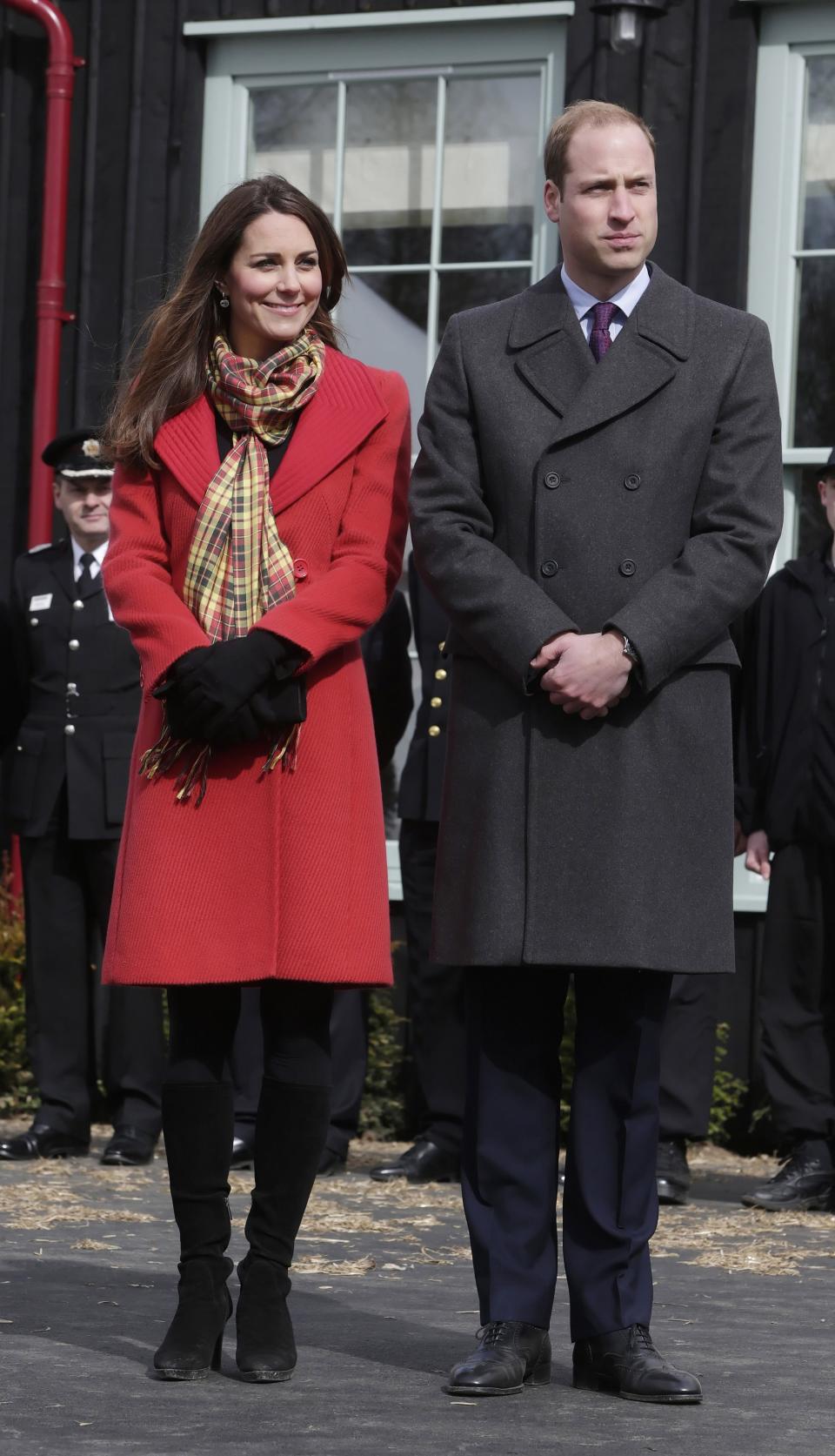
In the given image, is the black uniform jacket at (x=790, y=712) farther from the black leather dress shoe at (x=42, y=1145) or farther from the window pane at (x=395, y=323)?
the window pane at (x=395, y=323)

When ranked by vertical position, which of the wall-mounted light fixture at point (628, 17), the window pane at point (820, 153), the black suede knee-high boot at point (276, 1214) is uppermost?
the wall-mounted light fixture at point (628, 17)

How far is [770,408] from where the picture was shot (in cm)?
378

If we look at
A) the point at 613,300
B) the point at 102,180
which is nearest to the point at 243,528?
the point at 613,300

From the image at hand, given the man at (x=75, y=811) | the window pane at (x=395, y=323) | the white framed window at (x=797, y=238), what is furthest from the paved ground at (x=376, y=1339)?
the window pane at (x=395, y=323)

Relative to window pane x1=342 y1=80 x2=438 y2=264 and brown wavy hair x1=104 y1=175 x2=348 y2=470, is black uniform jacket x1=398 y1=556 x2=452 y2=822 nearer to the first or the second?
window pane x1=342 y1=80 x2=438 y2=264

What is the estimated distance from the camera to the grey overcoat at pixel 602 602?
12.0ft

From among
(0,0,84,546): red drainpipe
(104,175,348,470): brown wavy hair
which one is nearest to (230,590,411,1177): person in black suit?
(0,0,84,546): red drainpipe

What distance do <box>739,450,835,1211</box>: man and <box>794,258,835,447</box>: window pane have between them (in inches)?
60.1

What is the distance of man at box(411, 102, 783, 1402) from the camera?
3.63 meters

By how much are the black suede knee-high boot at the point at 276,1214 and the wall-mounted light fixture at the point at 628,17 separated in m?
4.99

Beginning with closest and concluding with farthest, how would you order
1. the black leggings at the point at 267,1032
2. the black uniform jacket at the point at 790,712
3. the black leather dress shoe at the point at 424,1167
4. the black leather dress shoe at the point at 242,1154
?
the black leggings at the point at 267,1032 < the black uniform jacket at the point at 790,712 < the black leather dress shoe at the point at 424,1167 < the black leather dress shoe at the point at 242,1154

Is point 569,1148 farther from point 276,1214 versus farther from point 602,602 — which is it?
point 602,602

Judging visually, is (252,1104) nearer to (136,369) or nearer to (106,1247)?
(106,1247)

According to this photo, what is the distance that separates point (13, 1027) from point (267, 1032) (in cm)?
403
